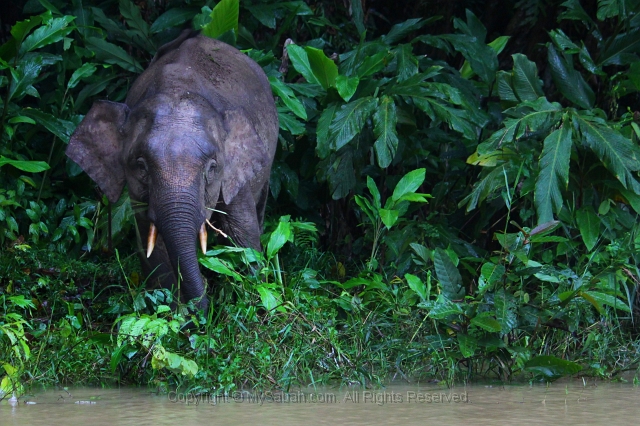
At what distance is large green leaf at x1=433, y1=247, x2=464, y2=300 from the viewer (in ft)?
16.6

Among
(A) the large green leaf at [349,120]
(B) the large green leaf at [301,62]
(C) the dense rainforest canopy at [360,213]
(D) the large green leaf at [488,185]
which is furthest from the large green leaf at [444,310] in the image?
(B) the large green leaf at [301,62]

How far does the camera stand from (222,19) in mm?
7262

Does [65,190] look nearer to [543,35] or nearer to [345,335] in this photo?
[345,335]

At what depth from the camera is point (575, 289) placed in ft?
16.5

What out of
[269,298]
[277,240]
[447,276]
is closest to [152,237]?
[277,240]

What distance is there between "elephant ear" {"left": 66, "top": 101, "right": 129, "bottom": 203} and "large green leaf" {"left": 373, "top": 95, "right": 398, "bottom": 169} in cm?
170

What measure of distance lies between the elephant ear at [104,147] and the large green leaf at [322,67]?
5.25 ft

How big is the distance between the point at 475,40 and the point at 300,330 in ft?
12.1

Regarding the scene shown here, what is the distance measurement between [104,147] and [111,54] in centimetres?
204

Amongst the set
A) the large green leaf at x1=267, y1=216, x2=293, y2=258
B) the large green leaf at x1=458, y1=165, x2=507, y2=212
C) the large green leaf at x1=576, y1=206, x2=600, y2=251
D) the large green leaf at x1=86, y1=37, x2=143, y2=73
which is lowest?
the large green leaf at x1=267, y1=216, x2=293, y2=258

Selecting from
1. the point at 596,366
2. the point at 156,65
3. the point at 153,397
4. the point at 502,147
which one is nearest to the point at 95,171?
the point at 156,65

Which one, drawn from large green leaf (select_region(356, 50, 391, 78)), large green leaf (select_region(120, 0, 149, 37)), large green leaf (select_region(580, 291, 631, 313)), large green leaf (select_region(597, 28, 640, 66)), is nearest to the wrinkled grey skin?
large green leaf (select_region(356, 50, 391, 78))

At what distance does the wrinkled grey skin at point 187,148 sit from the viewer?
517 centimetres

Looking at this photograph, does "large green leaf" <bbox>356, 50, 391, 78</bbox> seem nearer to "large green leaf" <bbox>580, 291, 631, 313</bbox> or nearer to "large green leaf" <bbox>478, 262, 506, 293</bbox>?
"large green leaf" <bbox>478, 262, 506, 293</bbox>
